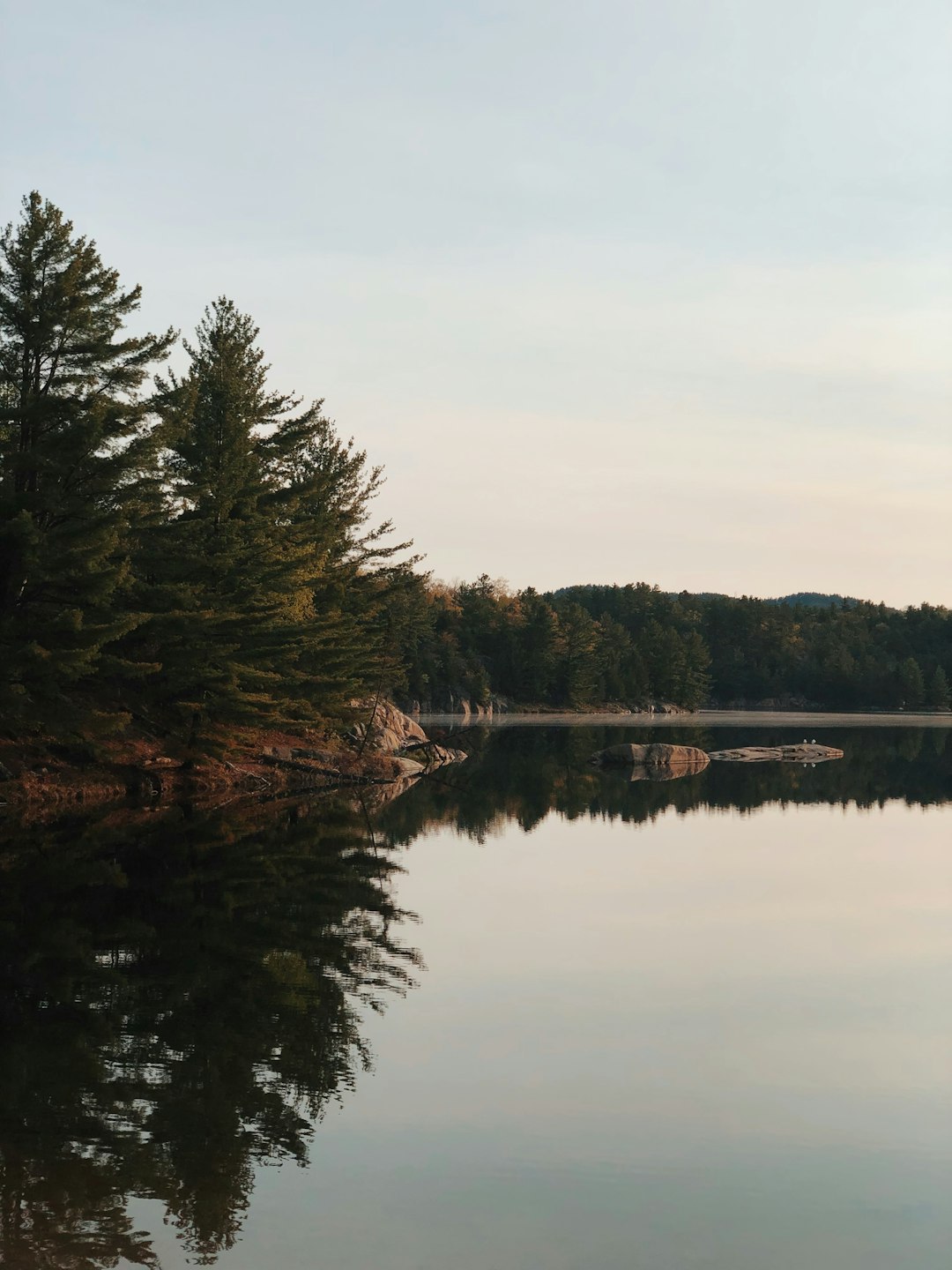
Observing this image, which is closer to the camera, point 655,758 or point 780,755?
point 655,758

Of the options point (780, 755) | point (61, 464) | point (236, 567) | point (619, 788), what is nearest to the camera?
point (61, 464)

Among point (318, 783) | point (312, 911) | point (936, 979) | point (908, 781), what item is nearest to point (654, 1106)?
point (936, 979)

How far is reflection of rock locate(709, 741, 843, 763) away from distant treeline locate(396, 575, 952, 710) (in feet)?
172

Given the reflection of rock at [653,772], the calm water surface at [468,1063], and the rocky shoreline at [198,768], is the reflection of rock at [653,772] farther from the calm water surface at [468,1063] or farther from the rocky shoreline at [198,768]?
the calm water surface at [468,1063]

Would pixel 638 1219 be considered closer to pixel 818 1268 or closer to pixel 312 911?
pixel 818 1268

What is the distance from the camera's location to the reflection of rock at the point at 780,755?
182 feet

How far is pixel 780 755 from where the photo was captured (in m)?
57.1

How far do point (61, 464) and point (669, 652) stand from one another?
409 feet

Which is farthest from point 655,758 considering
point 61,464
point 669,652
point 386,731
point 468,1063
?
point 669,652

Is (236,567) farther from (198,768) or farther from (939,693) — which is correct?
(939,693)

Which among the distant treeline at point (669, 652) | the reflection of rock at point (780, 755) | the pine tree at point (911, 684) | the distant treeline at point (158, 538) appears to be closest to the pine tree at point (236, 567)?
the distant treeline at point (158, 538)

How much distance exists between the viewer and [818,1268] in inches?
253

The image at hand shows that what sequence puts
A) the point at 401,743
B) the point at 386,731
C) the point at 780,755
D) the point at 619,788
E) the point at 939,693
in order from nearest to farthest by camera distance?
the point at 619,788, the point at 386,731, the point at 401,743, the point at 780,755, the point at 939,693

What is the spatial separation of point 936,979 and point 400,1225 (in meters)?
8.47
